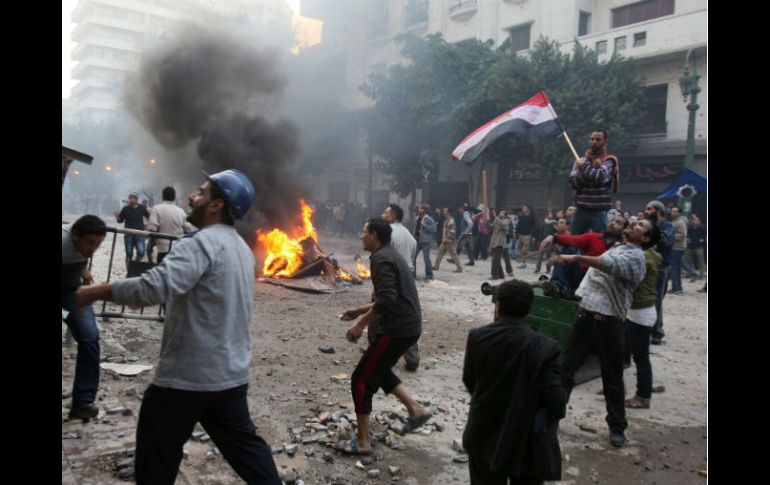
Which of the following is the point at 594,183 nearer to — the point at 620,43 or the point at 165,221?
the point at 165,221

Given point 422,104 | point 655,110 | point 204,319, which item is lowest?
point 204,319

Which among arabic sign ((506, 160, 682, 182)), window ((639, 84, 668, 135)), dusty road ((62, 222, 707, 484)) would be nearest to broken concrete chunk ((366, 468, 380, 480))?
dusty road ((62, 222, 707, 484))

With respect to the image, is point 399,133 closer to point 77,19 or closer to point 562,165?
point 562,165

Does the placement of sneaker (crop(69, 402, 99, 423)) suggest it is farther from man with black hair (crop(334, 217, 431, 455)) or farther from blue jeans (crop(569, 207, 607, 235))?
blue jeans (crop(569, 207, 607, 235))

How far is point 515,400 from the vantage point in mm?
2363

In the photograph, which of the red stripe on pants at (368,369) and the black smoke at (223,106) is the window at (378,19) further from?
→ the red stripe on pants at (368,369)

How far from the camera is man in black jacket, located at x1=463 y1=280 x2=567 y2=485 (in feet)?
7.75

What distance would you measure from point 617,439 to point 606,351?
662 millimetres

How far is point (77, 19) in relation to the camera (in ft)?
238

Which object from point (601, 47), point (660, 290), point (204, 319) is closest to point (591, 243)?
point (660, 290)

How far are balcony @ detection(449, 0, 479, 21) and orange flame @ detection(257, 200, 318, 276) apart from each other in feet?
56.5

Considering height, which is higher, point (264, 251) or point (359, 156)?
point (359, 156)
